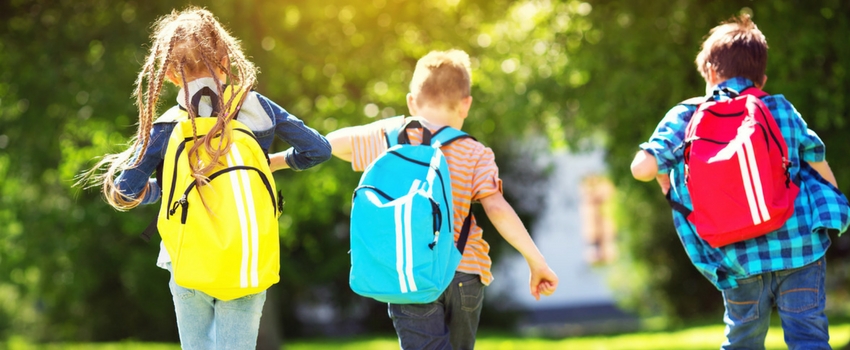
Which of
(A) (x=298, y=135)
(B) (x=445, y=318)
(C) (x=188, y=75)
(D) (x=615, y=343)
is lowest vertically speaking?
(D) (x=615, y=343)

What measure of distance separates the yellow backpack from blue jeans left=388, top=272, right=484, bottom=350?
0.61 m

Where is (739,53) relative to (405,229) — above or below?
above

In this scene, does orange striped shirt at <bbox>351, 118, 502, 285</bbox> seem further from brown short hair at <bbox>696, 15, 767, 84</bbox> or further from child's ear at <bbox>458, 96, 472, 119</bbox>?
brown short hair at <bbox>696, 15, 767, 84</bbox>

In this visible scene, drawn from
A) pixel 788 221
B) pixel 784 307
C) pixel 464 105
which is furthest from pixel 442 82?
pixel 784 307

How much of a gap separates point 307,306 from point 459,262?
14.2 meters

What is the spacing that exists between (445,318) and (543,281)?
0.41m

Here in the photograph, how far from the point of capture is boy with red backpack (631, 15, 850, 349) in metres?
3.50

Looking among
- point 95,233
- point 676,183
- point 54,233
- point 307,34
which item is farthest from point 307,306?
point 676,183

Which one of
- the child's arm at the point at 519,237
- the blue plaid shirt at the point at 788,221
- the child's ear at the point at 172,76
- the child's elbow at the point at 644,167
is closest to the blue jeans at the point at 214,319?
the child's ear at the point at 172,76

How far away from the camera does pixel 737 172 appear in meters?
3.49

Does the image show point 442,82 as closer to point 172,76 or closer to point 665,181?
point 172,76

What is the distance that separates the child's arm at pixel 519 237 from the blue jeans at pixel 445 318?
0.73 feet

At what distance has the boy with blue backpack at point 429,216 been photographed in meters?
3.08

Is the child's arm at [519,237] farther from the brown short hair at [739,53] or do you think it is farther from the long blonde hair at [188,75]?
the brown short hair at [739,53]
